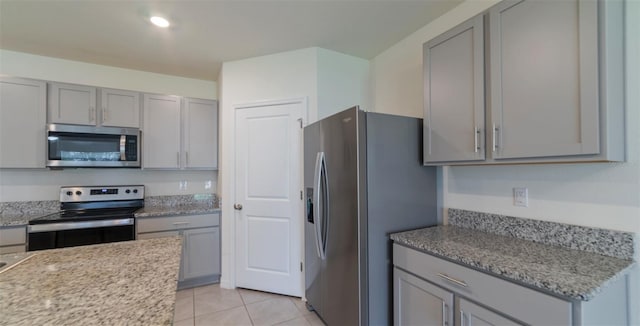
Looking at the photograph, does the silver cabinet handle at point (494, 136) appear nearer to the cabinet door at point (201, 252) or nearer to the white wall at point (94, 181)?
the cabinet door at point (201, 252)

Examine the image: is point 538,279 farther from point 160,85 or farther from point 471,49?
point 160,85

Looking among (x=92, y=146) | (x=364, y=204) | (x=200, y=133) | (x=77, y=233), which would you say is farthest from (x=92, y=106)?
(x=364, y=204)

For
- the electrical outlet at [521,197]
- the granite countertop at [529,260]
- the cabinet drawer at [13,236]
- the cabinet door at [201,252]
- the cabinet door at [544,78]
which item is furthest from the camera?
the cabinet door at [201,252]

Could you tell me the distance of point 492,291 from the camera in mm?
1184

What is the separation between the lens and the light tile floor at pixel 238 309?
226 cm

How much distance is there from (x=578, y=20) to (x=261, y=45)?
230 cm

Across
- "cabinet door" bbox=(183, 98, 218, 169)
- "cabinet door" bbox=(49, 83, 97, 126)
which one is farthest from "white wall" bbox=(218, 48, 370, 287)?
"cabinet door" bbox=(49, 83, 97, 126)

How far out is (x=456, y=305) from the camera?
4.39 ft

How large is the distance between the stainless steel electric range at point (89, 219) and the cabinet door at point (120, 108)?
0.72 metres

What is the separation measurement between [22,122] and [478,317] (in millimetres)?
3960

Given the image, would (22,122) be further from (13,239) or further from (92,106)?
(13,239)

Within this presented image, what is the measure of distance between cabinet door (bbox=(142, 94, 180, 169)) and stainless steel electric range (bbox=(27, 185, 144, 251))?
16.1 inches

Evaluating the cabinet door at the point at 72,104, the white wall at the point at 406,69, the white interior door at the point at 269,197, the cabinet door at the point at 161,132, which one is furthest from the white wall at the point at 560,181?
the cabinet door at the point at 72,104

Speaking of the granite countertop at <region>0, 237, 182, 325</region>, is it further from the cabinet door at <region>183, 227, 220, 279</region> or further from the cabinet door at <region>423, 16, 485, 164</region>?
the cabinet door at <region>423, 16, 485, 164</region>
